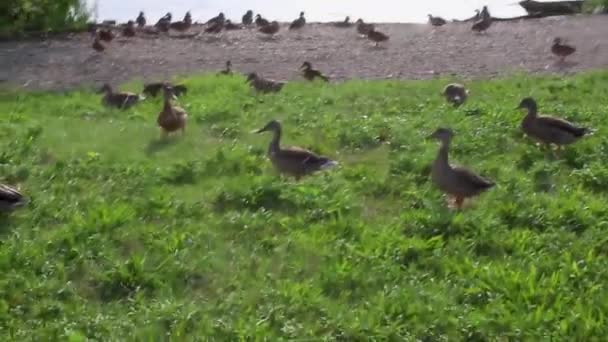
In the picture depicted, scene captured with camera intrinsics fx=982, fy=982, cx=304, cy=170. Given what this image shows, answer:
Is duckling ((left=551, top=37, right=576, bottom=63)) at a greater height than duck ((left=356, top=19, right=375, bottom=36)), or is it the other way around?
duckling ((left=551, top=37, right=576, bottom=63))

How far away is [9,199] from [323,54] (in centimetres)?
1292

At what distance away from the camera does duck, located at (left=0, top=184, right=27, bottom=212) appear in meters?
7.20

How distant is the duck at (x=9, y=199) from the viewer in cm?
720

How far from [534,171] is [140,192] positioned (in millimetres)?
3360

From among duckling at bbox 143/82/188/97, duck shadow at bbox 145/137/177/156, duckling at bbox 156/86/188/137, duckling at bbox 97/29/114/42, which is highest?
duckling at bbox 156/86/188/137

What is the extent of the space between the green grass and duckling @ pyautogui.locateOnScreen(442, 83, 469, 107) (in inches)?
33.9

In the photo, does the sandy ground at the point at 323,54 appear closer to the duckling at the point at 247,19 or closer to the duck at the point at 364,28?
the duck at the point at 364,28

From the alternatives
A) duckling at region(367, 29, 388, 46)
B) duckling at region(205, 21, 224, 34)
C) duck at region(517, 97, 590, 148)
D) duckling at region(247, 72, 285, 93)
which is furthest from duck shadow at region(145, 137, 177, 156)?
duckling at region(205, 21, 224, 34)

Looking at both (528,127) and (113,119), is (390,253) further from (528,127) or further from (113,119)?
(113,119)

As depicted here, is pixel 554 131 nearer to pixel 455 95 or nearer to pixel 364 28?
pixel 455 95

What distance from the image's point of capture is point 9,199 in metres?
7.23

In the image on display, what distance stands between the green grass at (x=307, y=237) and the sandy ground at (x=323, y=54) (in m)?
6.34

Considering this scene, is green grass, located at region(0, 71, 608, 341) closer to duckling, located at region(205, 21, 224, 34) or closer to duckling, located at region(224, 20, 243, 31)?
duckling, located at region(205, 21, 224, 34)

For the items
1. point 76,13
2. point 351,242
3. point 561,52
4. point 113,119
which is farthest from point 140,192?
point 76,13
